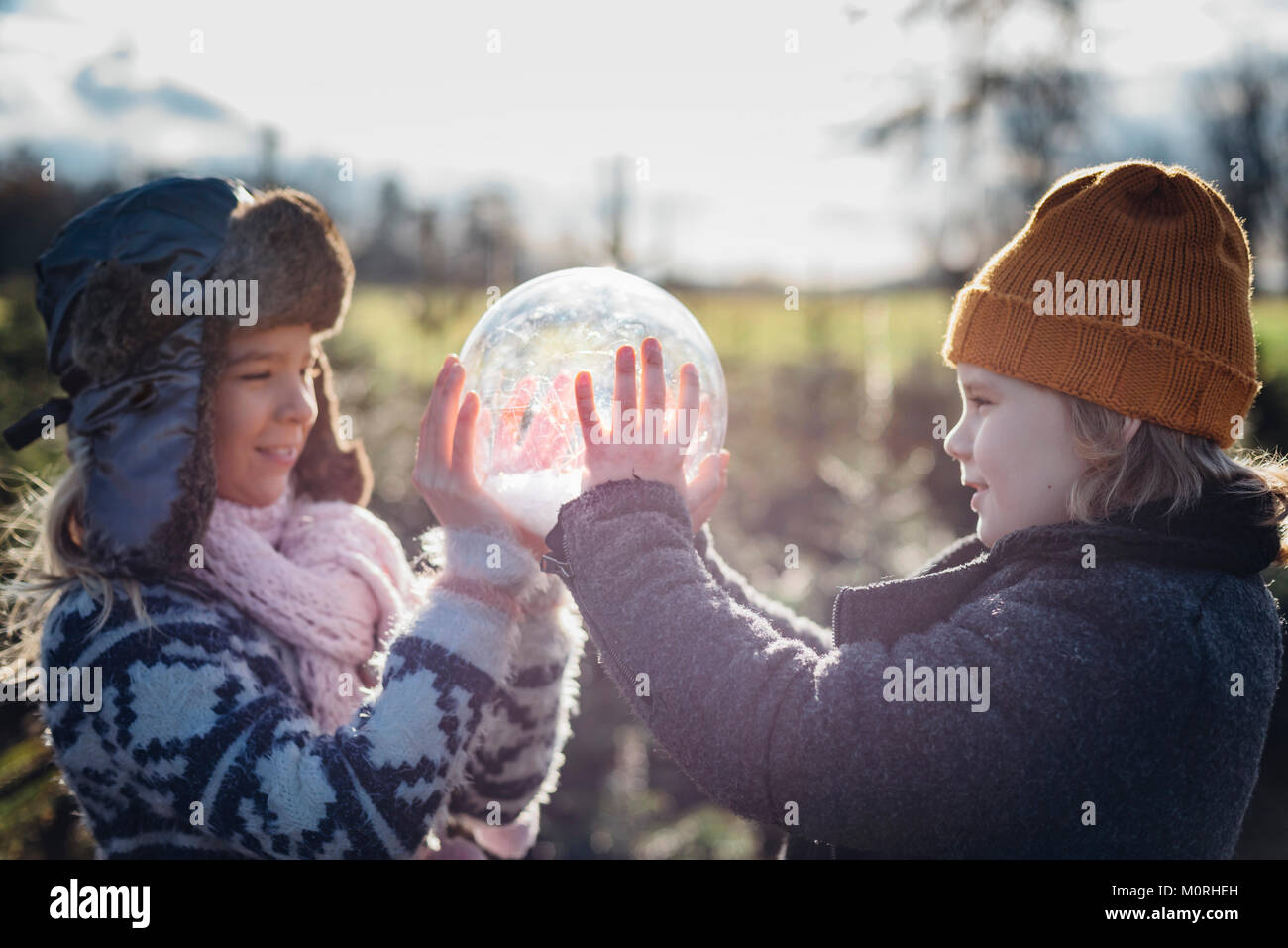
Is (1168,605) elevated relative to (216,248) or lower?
lower

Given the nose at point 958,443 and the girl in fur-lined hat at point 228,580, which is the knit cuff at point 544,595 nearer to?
the girl in fur-lined hat at point 228,580

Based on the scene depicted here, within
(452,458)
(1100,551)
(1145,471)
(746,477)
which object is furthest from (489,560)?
(746,477)

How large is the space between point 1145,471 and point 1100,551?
248mm

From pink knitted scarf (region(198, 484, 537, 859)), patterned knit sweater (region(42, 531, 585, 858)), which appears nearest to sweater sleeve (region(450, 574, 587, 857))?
pink knitted scarf (region(198, 484, 537, 859))

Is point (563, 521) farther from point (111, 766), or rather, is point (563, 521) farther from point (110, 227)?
point (110, 227)

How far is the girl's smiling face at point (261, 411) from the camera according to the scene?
2320 mm

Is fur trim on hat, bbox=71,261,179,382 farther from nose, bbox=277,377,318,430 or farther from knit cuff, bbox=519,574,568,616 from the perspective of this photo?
knit cuff, bbox=519,574,568,616

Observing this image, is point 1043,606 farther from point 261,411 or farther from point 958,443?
point 261,411

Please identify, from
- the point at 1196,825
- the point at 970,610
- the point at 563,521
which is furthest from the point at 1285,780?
the point at 563,521

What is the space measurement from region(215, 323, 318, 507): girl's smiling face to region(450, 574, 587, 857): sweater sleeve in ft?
2.51

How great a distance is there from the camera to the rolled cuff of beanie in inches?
75.7

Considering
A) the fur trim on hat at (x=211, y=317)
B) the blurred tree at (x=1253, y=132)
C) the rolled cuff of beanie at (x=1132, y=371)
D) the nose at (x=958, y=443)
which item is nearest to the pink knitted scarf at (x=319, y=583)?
the fur trim on hat at (x=211, y=317)

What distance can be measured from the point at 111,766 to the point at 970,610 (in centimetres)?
185

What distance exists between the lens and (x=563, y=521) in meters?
2.00
